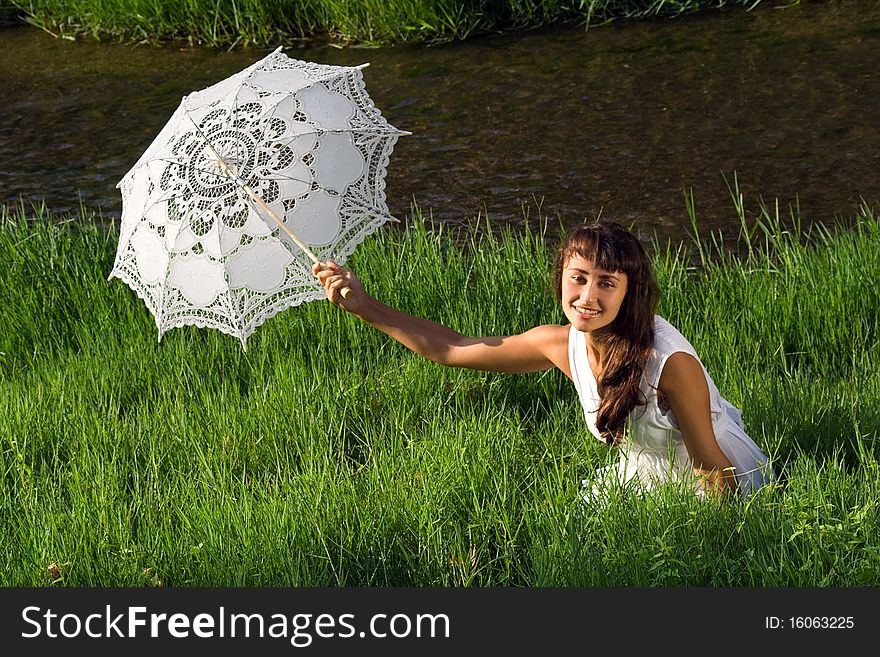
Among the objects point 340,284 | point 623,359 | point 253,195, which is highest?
point 253,195

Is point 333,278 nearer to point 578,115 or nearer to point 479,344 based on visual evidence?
point 479,344

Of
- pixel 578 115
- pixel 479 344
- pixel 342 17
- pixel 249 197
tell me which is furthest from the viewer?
pixel 342 17

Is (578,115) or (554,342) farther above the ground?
(578,115)

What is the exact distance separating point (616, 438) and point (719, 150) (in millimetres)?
4906

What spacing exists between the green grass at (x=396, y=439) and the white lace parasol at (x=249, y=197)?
64cm

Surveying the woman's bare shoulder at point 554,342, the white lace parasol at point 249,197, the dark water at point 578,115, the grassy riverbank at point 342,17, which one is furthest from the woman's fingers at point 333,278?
the grassy riverbank at point 342,17

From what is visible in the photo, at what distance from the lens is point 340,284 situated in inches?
128

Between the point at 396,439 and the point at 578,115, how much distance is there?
5205mm

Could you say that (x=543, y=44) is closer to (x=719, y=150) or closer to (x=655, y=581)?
(x=719, y=150)

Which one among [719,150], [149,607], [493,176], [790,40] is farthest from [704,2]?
[149,607]

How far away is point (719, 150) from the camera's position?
7.91m

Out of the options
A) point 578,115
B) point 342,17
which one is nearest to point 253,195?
point 578,115

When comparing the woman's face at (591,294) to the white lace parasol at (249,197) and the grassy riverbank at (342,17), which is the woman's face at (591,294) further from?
the grassy riverbank at (342,17)

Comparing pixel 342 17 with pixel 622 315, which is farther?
pixel 342 17
